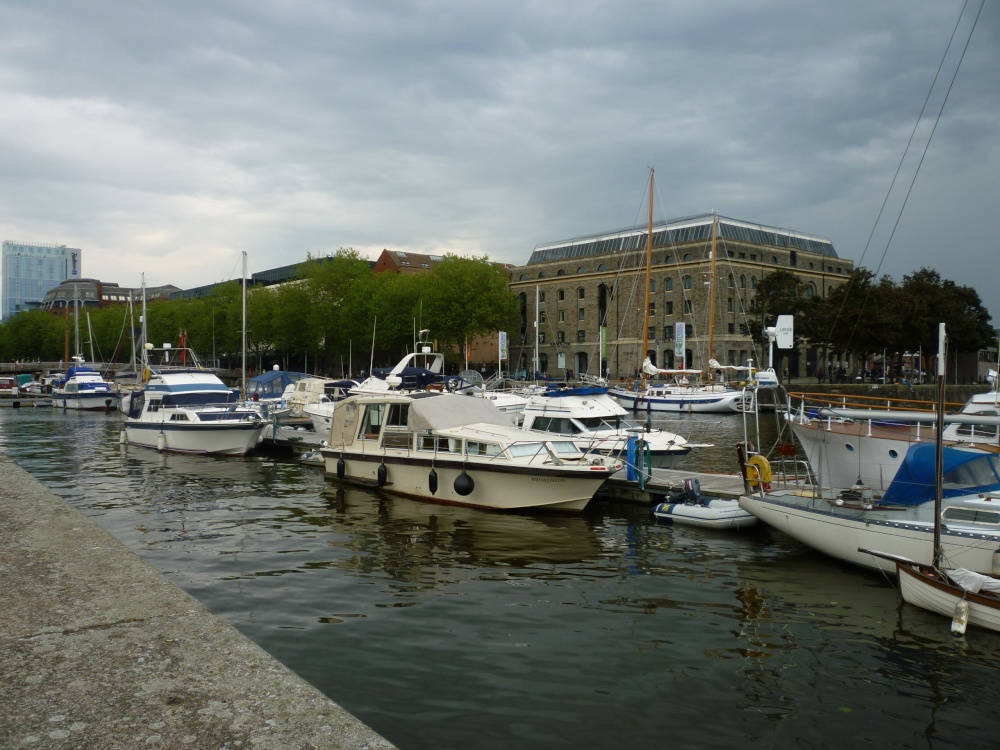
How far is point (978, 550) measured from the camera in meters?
13.2

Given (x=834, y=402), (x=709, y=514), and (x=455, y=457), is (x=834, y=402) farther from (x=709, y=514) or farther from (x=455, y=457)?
(x=455, y=457)

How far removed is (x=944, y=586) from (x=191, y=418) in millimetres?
31335

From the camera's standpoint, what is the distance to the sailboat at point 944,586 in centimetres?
1170

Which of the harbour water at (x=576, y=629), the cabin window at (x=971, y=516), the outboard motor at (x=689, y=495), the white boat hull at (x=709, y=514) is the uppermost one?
the cabin window at (x=971, y=516)

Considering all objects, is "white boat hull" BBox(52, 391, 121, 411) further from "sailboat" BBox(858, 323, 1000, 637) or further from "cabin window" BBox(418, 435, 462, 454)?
"sailboat" BBox(858, 323, 1000, 637)

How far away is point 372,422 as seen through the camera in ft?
83.6

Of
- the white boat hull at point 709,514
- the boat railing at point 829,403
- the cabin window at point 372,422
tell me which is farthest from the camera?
the cabin window at point 372,422

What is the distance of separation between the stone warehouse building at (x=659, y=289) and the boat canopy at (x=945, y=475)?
63.6 metres

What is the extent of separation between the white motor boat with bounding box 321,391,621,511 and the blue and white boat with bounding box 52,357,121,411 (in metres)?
52.4

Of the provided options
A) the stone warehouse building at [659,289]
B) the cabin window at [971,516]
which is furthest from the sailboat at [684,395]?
the cabin window at [971,516]

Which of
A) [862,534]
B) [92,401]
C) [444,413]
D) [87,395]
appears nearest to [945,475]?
[862,534]

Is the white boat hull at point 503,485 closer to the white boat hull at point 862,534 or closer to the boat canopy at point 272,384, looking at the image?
the white boat hull at point 862,534

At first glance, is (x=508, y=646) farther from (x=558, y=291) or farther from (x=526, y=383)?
(x=558, y=291)

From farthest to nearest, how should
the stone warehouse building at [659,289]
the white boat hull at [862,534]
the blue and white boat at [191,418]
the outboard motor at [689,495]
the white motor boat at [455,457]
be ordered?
the stone warehouse building at [659,289] < the blue and white boat at [191,418] < the white motor boat at [455,457] < the outboard motor at [689,495] < the white boat hull at [862,534]
